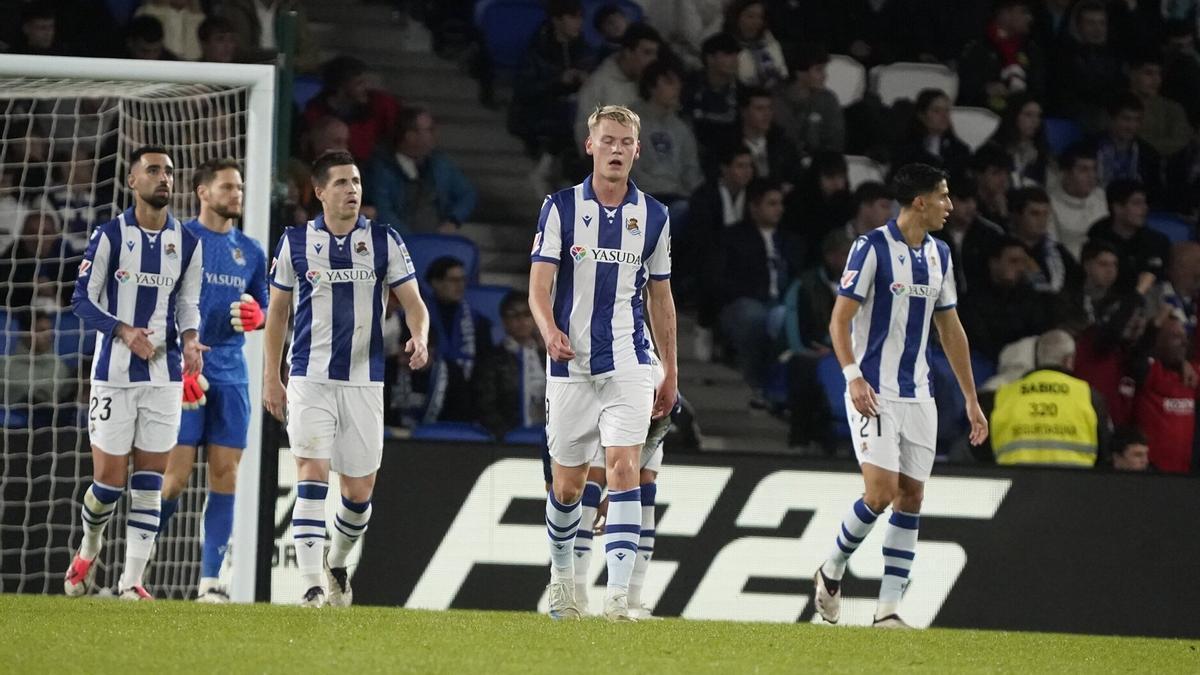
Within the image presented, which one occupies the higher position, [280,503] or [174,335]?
[174,335]

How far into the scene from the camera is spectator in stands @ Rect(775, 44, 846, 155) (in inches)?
522

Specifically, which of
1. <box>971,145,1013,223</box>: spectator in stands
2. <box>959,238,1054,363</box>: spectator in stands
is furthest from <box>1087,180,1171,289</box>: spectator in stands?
<box>959,238,1054,363</box>: spectator in stands

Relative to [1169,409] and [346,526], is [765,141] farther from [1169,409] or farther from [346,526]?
[346,526]

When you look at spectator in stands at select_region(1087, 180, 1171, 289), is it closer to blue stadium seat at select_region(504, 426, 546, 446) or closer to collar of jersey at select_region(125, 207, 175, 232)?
blue stadium seat at select_region(504, 426, 546, 446)

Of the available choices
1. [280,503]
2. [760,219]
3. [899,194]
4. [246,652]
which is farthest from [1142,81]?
[246,652]

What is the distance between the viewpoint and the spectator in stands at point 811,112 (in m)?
13.3

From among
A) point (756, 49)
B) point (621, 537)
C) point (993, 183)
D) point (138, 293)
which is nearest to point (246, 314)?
point (138, 293)

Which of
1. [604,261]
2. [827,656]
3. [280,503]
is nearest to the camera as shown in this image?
[827,656]

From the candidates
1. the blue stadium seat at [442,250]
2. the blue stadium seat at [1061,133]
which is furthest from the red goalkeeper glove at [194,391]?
the blue stadium seat at [1061,133]

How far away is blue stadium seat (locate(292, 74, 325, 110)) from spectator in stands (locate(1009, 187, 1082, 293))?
5099 mm

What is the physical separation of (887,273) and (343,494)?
268 centimetres

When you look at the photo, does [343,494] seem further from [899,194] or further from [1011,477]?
[1011,477]

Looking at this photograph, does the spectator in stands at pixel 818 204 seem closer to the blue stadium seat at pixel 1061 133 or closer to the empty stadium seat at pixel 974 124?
the empty stadium seat at pixel 974 124

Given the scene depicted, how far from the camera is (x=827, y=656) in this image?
594cm
